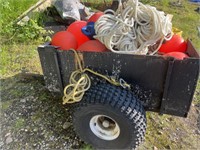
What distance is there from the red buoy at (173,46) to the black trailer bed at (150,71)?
59 millimetres

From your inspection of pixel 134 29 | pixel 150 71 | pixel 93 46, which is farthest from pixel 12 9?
pixel 150 71

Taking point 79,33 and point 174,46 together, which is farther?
point 79,33

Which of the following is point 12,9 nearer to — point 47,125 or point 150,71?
point 47,125

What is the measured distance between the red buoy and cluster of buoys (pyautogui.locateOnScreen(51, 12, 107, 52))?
48cm

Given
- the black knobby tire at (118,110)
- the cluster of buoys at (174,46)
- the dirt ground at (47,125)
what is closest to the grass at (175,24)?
the dirt ground at (47,125)

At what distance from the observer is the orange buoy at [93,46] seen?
2.05 meters

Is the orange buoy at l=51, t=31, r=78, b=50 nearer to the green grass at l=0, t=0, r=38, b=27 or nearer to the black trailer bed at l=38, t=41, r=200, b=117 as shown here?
the black trailer bed at l=38, t=41, r=200, b=117

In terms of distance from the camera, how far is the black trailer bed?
5.91 ft

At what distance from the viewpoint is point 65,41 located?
85.0 inches

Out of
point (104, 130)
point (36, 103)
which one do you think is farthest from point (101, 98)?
point (36, 103)

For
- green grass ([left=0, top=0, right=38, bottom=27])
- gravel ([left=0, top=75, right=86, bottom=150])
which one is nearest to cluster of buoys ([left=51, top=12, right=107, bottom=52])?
gravel ([left=0, top=75, right=86, bottom=150])

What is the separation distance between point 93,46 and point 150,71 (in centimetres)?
48

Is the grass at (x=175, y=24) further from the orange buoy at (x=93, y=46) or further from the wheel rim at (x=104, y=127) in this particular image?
the orange buoy at (x=93, y=46)

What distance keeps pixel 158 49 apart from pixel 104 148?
2.90 ft
